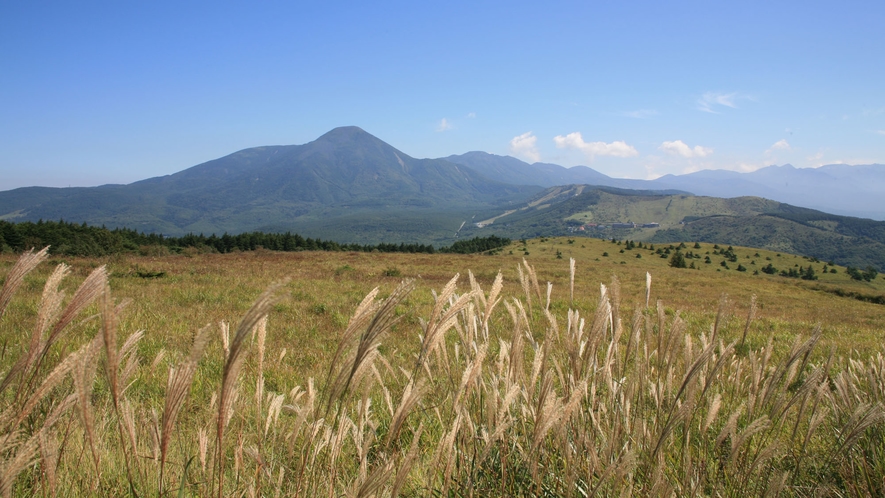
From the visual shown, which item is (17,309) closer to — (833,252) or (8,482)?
(8,482)

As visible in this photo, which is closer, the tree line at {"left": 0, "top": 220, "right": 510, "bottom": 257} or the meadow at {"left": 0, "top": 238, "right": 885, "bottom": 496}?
the meadow at {"left": 0, "top": 238, "right": 885, "bottom": 496}

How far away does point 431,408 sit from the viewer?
8.66 feet

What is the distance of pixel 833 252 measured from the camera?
193000 millimetres

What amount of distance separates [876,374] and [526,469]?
10.1 feet

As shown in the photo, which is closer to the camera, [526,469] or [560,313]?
[526,469]

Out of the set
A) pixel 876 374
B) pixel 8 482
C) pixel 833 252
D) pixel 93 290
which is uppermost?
pixel 93 290

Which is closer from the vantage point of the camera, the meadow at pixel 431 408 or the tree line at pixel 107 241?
the meadow at pixel 431 408

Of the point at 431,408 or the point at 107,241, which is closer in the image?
the point at 431,408

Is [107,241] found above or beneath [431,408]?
beneath

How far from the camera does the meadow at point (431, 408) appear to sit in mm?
1249

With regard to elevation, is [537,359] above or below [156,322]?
above

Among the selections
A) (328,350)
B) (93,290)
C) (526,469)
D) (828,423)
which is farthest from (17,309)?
(828,423)

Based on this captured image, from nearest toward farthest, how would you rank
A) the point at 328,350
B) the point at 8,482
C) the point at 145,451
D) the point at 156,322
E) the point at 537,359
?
the point at 8,482
the point at 537,359
the point at 145,451
the point at 328,350
the point at 156,322

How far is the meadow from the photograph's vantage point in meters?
1.25
